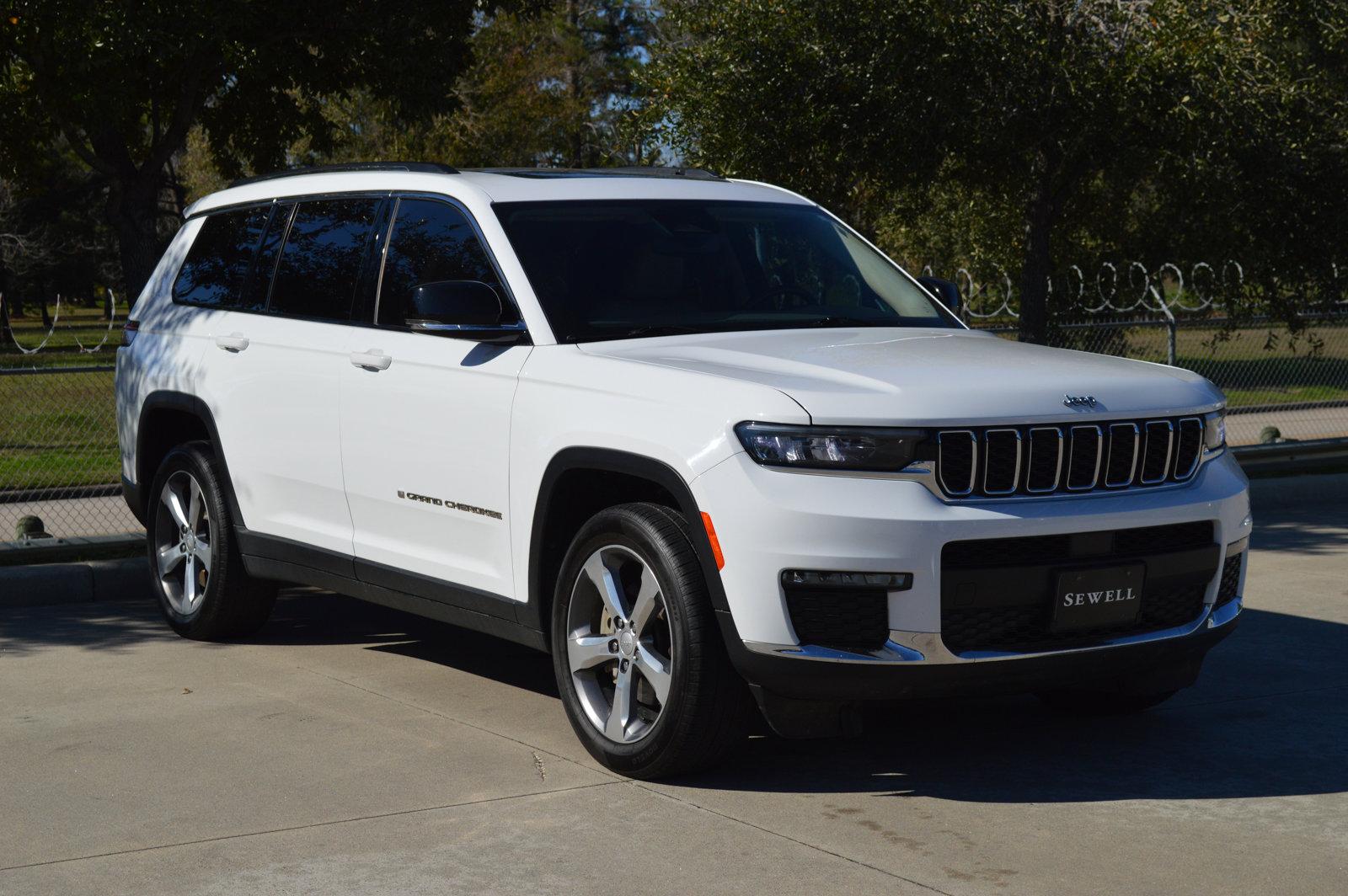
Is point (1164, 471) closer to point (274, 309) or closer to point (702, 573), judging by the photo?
point (702, 573)

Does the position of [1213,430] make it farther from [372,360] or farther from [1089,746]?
[372,360]

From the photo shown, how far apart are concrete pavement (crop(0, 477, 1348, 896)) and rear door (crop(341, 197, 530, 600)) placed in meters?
0.60

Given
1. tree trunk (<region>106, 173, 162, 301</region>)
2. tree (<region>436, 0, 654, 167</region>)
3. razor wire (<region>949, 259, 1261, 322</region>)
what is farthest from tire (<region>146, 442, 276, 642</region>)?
tree (<region>436, 0, 654, 167</region>)

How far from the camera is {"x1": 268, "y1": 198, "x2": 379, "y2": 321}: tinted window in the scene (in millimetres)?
6922

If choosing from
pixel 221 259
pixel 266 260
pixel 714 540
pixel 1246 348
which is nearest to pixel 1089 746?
pixel 714 540

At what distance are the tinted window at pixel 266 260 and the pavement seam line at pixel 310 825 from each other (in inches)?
119

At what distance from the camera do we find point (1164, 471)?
216 inches

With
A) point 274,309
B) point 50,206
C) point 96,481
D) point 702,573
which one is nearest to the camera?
point 702,573

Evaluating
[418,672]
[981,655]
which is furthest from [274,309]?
[981,655]

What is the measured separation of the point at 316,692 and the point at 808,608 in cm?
267

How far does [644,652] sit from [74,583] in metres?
4.68

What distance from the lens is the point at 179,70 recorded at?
1201 centimetres

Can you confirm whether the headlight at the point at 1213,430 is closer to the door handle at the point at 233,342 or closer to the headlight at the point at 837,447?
the headlight at the point at 837,447

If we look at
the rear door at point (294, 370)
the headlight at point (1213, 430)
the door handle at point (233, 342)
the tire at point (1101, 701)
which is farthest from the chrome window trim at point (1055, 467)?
the door handle at point (233, 342)
